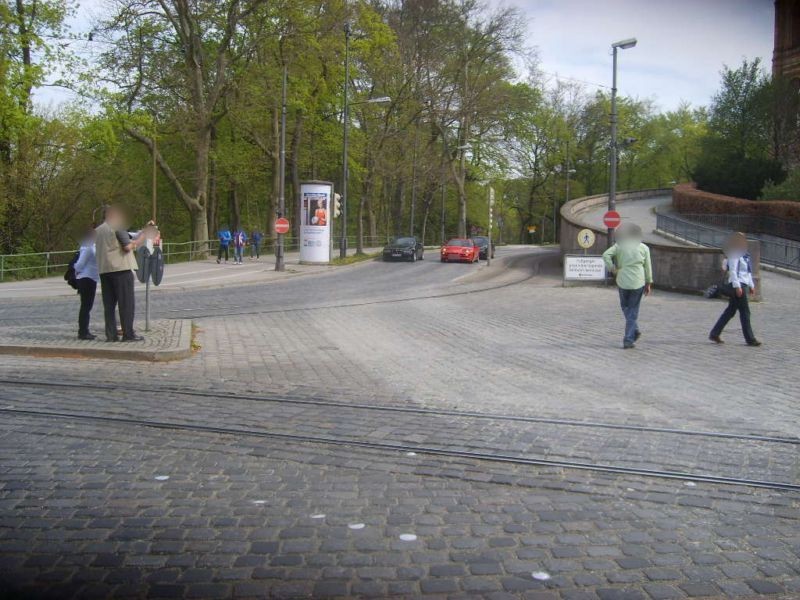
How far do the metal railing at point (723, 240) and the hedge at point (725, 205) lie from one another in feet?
3.74

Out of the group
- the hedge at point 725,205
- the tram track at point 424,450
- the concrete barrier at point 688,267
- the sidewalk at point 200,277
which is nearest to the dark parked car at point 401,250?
the sidewalk at point 200,277

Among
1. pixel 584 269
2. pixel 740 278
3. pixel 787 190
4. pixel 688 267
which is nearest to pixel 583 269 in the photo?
pixel 584 269

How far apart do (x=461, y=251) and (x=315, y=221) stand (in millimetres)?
9862

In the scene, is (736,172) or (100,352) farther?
(736,172)

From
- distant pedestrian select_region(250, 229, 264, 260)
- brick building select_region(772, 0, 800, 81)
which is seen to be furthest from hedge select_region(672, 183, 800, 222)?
brick building select_region(772, 0, 800, 81)

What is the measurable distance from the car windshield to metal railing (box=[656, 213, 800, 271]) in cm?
1381

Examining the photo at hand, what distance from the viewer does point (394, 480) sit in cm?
519

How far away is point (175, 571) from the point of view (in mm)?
3727

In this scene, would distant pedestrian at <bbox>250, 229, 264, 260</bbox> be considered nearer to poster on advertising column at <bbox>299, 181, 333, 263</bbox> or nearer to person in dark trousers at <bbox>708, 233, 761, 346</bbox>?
poster on advertising column at <bbox>299, 181, 333, 263</bbox>

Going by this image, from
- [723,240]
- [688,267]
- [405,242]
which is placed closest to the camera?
[688,267]

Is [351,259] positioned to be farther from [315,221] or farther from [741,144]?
[741,144]

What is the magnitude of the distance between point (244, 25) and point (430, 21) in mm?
15256

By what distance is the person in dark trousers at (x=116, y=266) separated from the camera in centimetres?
1016

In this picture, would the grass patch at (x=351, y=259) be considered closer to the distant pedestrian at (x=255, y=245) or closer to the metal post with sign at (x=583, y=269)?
the distant pedestrian at (x=255, y=245)
